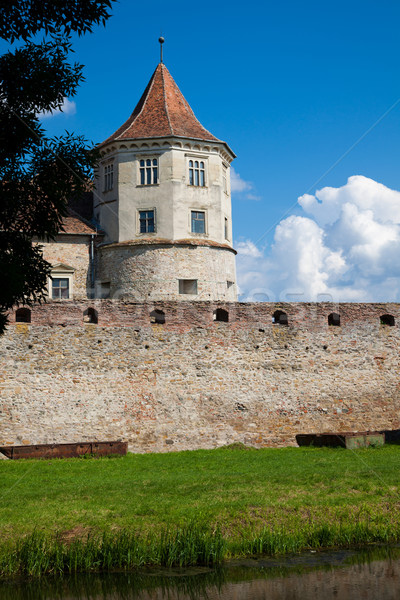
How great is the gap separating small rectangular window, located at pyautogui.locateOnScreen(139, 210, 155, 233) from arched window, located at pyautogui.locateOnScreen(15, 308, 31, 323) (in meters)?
12.3

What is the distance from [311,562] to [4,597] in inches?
201

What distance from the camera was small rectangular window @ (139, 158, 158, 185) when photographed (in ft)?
113

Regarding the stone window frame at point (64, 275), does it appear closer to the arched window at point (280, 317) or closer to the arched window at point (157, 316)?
the arched window at point (157, 316)

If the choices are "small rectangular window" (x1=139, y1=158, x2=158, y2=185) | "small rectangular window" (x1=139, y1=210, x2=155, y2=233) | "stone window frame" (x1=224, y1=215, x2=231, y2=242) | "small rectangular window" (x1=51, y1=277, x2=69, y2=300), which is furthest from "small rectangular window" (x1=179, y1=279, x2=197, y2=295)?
"small rectangular window" (x1=51, y1=277, x2=69, y2=300)

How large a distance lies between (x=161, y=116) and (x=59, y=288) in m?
10.5

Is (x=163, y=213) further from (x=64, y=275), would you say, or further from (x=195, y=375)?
(x=195, y=375)

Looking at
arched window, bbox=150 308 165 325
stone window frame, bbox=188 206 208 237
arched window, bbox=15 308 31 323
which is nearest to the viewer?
arched window, bbox=15 308 31 323

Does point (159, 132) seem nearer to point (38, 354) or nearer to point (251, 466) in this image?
point (38, 354)

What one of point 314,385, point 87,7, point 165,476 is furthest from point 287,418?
point 87,7

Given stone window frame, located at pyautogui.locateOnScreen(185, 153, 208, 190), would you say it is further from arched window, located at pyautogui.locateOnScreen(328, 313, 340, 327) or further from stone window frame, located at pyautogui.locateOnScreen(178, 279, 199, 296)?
arched window, located at pyautogui.locateOnScreen(328, 313, 340, 327)

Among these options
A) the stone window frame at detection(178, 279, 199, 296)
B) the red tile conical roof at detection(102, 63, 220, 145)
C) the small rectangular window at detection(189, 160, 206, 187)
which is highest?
the red tile conical roof at detection(102, 63, 220, 145)

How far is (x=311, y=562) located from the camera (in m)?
11.7

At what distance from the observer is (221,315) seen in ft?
80.7

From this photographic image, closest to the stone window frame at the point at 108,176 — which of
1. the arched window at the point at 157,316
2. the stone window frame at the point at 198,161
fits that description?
the stone window frame at the point at 198,161
